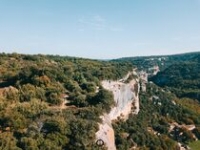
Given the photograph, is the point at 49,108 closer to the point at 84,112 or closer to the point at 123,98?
the point at 84,112

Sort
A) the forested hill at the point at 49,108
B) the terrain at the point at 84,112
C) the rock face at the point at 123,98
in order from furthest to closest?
the rock face at the point at 123,98 → the terrain at the point at 84,112 → the forested hill at the point at 49,108

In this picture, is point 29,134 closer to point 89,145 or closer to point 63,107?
point 89,145

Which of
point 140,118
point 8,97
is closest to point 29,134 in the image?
point 8,97

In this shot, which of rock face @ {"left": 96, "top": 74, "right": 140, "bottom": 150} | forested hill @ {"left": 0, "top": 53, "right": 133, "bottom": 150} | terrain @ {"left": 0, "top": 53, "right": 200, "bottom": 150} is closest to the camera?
forested hill @ {"left": 0, "top": 53, "right": 133, "bottom": 150}

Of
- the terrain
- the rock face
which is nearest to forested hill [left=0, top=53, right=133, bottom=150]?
the terrain

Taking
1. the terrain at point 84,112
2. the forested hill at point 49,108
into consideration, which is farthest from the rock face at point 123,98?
the forested hill at point 49,108

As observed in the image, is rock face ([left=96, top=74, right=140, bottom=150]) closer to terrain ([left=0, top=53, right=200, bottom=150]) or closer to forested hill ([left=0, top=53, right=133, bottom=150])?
terrain ([left=0, top=53, right=200, bottom=150])

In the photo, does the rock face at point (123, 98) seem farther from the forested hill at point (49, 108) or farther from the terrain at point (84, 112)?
the forested hill at point (49, 108)
